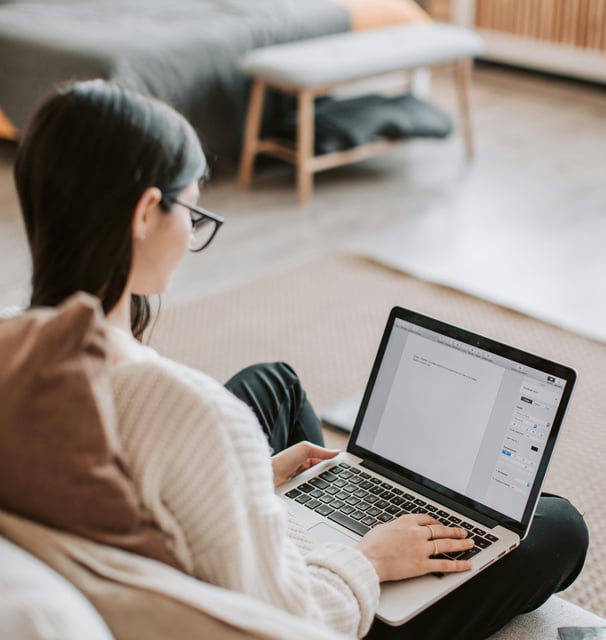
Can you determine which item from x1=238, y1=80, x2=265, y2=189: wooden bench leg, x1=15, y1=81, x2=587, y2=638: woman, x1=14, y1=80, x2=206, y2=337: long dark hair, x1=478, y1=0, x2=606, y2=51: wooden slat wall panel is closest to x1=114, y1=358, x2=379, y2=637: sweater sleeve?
x1=15, y1=81, x2=587, y2=638: woman

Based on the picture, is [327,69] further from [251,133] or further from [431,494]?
[431,494]

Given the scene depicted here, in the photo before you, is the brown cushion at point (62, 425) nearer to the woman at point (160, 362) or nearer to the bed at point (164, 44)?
the woman at point (160, 362)

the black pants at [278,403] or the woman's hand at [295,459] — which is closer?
the woman's hand at [295,459]

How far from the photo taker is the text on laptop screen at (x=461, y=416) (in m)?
1.23

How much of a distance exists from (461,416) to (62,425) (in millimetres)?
682

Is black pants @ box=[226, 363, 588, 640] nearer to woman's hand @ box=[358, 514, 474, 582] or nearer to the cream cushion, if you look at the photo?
woman's hand @ box=[358, 514, 474, 582]

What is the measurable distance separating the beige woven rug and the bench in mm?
645

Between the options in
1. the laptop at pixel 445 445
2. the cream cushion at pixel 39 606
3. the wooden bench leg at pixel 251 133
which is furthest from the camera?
the wooden bench leg at pixel 251 133

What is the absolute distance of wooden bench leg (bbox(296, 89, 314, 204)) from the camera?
10.8 ft

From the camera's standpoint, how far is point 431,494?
4.25ft

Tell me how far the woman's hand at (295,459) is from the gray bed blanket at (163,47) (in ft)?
7.15

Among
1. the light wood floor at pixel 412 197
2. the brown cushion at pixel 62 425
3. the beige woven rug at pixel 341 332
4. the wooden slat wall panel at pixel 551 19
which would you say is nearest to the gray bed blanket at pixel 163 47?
the light wood floor at pixel 412 197

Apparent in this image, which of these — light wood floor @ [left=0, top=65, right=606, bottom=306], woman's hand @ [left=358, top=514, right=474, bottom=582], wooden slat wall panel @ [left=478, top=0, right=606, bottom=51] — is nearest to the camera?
woman's hand @ [left=358, top=514, right=474, bottom=582]

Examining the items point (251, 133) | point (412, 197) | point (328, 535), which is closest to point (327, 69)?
point (251, 133)
